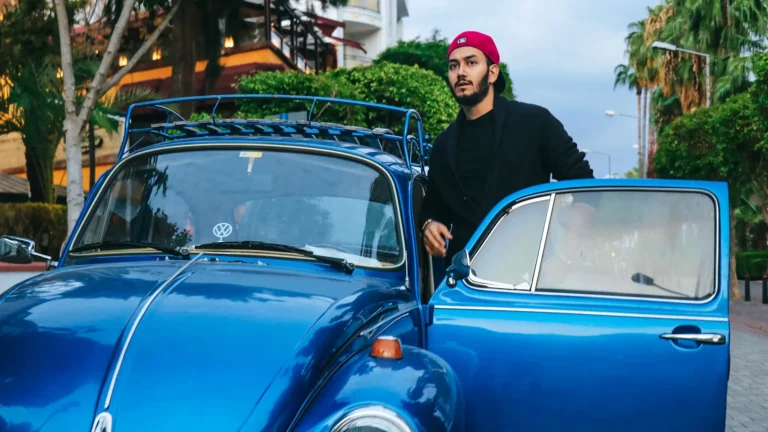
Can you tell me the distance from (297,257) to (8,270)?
10.3m

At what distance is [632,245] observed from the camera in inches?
151

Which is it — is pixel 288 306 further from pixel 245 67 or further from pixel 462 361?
pixel 245 67

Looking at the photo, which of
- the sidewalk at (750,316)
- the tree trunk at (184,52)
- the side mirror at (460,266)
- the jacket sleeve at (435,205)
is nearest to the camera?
the side mirror at (460,266)

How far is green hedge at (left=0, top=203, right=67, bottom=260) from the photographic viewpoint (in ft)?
90.8

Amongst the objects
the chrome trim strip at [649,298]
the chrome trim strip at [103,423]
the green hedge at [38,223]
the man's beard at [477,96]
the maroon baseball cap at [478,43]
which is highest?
the maroon baseball cap at [478,43]

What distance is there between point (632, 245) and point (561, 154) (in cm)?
90

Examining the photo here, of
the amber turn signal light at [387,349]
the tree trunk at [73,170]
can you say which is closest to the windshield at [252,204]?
the amber turn signal light at [387,349]

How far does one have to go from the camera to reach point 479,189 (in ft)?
15.4

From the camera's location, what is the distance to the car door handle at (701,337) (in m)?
3.45

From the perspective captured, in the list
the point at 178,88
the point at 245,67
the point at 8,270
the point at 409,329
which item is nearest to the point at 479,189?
the point at 409,329

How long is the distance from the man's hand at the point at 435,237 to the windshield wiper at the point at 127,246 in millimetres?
1037

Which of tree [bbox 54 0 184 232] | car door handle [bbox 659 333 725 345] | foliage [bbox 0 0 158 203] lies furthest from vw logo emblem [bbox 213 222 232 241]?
foliage [bbox 0 0 158 203]

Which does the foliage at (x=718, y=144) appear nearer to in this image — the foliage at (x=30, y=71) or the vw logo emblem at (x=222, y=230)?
the foliage at (x=30, y=71)

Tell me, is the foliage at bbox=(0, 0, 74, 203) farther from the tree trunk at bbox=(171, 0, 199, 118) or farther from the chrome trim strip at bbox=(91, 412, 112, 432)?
the chrome trim strip at bbox=(91, 412, 112, 432)
